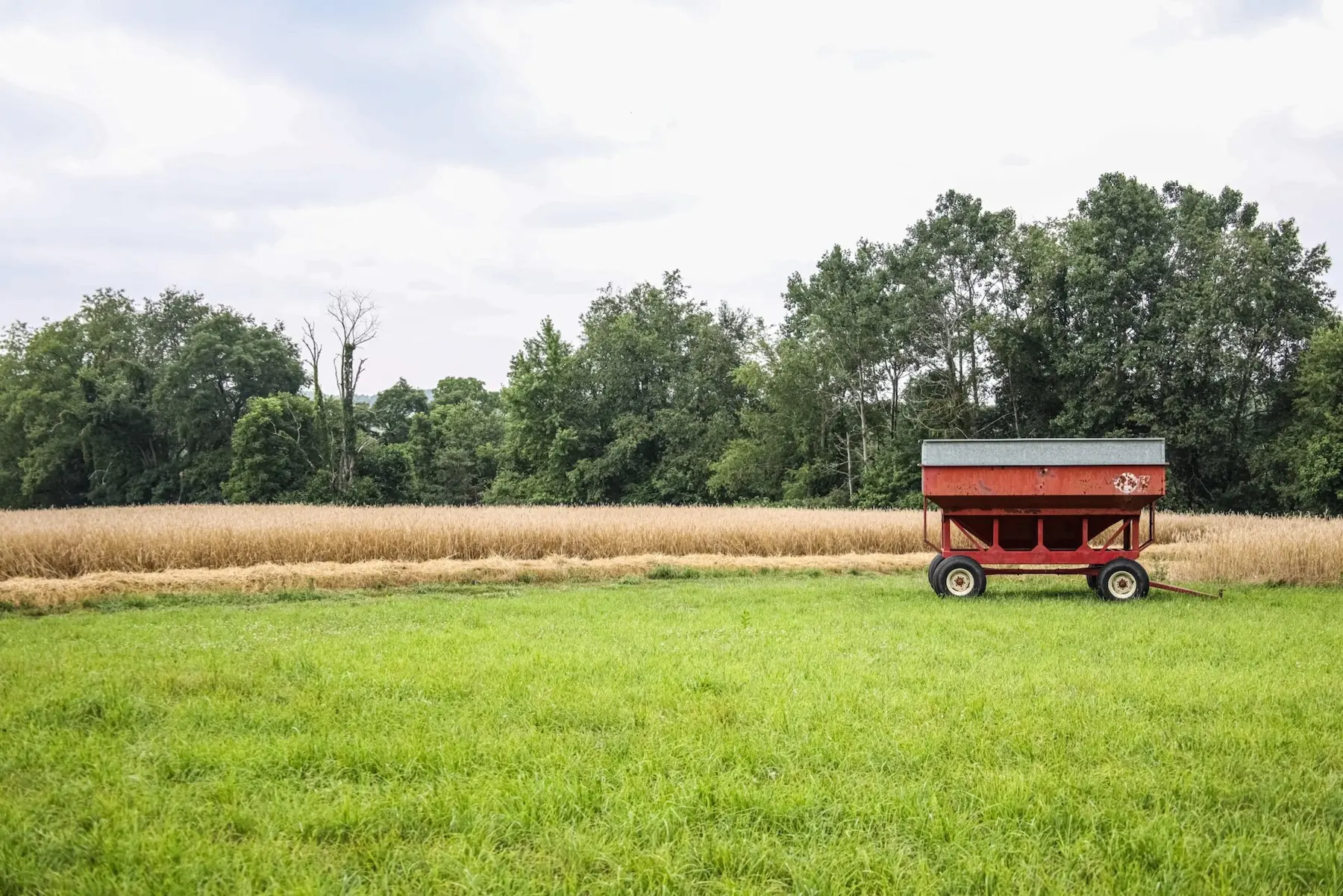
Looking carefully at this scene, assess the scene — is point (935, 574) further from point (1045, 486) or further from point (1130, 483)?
point (1130, 483)

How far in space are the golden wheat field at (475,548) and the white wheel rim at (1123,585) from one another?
4200mm

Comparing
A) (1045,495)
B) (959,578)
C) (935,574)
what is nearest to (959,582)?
(959,578)

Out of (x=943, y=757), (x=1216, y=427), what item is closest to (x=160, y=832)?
(x=943, y=757)

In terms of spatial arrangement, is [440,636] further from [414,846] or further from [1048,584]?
[1048,584]

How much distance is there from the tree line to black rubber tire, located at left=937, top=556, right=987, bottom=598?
20.6 metres

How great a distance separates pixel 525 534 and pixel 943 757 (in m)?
15.5

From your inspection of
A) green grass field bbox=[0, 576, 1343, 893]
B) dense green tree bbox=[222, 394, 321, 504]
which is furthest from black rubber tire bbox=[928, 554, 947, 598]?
dense green tree bbox=[222, 394, 321, 504]

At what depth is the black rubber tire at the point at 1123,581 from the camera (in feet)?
42.8

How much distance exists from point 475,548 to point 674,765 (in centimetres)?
1510

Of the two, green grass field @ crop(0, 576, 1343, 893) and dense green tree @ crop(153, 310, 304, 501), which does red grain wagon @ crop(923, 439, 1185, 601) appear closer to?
green grass field @ crop(0, 576, 1343, 893)

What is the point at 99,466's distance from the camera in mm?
60312

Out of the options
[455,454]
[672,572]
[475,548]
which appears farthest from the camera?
[455,454]

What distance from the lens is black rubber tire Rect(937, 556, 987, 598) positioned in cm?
1345

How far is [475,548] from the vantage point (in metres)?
19.3
